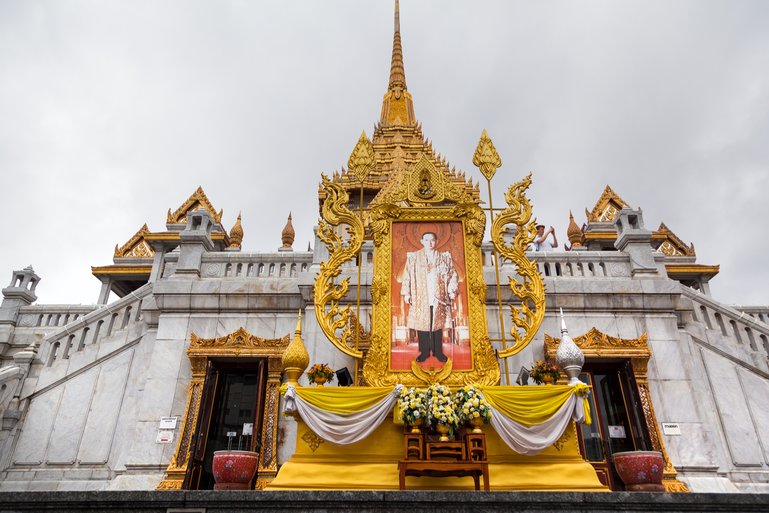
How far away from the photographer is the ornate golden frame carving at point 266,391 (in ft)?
29.6

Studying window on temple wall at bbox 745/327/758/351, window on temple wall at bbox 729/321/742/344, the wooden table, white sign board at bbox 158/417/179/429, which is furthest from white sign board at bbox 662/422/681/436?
white sign board at bbox 158/417/179/429

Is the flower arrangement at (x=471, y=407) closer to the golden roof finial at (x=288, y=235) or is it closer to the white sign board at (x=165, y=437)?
the white sign board at (x=165, y=437)

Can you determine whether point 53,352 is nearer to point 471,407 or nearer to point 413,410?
point 413,410

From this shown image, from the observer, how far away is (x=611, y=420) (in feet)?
32.1

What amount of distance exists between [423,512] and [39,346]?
10096 millimetres

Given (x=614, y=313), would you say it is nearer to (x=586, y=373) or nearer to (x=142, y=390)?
(x=586, y=373)

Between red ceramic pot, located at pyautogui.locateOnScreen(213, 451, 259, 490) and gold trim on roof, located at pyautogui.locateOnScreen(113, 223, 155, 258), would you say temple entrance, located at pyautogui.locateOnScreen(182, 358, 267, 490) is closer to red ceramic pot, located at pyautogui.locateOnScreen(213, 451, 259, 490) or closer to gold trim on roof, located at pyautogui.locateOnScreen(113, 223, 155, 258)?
red ceramic pot, located at pyautogui.locateOnScreen(213, 451, 259, 490)

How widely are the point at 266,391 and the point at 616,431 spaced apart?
21.6 ft

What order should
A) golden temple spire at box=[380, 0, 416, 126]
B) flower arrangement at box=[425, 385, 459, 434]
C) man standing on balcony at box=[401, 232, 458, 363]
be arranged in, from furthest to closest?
1. golden temple spire at box=[380, 0, 416, 126]
2. man standing on balcony at box=[401, 232, 458, 363]
3. flower arrangement at box=[425, 385, 459, 434]

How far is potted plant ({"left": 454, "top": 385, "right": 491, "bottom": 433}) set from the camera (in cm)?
663

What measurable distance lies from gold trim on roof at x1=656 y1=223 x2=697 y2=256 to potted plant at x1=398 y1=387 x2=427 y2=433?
19.3 metres

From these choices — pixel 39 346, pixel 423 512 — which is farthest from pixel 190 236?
pixel 423 512

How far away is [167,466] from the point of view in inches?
365

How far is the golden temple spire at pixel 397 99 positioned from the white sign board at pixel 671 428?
70.2 feet
